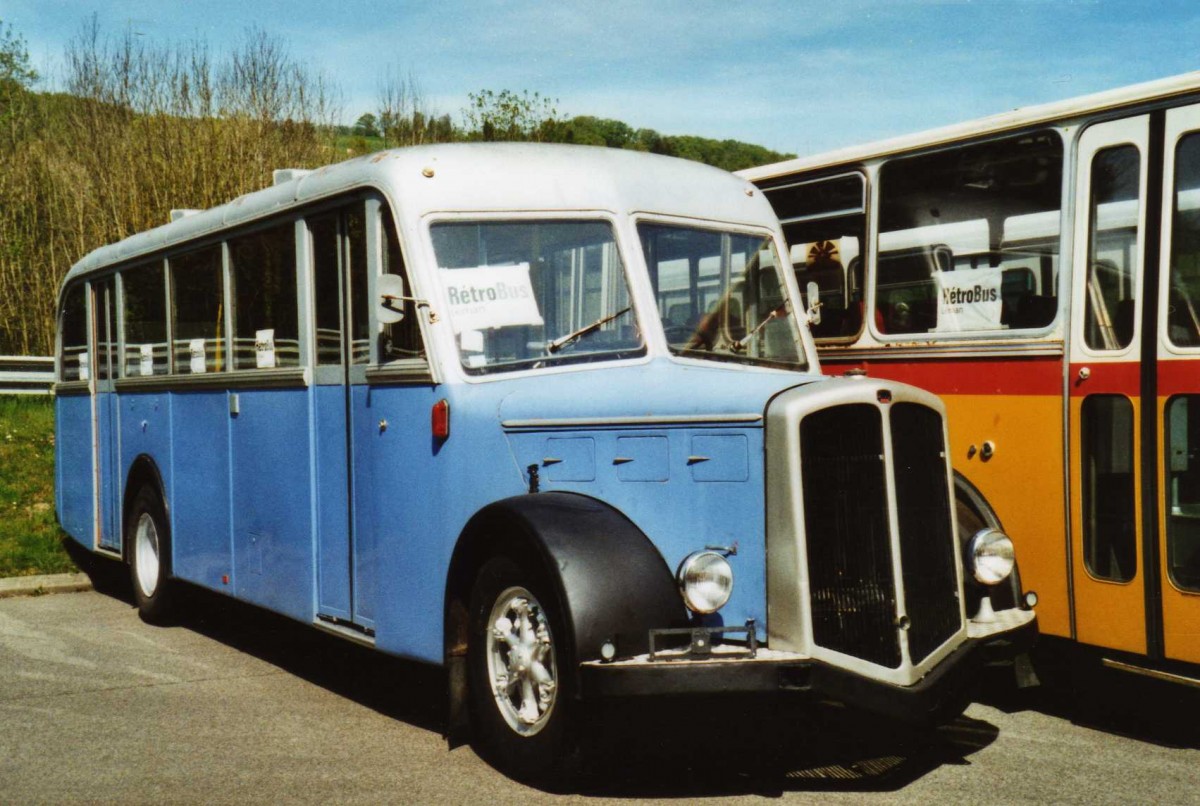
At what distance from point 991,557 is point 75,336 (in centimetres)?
831

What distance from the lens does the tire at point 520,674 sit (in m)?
5.05

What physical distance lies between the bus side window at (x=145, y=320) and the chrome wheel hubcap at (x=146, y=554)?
1106 millimetres

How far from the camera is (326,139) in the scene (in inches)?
1041

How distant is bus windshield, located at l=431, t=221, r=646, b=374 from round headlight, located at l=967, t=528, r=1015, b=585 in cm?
168

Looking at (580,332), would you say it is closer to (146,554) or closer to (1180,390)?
(1180,390)

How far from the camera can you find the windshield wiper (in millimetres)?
6012

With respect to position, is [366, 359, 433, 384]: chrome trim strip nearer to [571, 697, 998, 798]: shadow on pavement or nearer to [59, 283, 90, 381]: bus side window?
[571, 697, 998, 798]: shadow on pavement

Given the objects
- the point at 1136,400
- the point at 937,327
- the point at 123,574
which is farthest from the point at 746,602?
the point at 123,574

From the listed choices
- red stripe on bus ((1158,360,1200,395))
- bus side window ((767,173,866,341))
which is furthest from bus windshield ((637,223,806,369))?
red stripe on bus ((1158,360,1200,395))

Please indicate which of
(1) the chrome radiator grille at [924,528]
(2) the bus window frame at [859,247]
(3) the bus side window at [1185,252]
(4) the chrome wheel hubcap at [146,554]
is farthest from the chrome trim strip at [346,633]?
(3) the bus side window at [1185,252]

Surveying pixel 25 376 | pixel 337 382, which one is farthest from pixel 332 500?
pixel 25 376

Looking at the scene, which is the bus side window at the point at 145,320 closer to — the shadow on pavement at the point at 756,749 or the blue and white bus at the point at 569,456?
the blue and white bus at the point at 569,456

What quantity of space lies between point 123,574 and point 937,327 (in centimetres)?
792

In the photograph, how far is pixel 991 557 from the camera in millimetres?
5789
